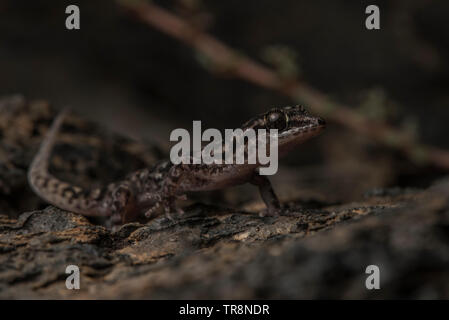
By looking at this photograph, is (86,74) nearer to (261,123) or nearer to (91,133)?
(91,133)

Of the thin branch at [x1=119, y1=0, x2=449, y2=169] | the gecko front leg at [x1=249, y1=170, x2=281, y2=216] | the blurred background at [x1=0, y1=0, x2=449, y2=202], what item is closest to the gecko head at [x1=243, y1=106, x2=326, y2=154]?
the gecko front leg at [x1=249, y1=170, x2=281, y2=216]

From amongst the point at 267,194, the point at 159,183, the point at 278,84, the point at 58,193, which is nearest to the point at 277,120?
the point at 267,194

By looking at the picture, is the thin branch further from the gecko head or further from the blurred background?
the gecko head

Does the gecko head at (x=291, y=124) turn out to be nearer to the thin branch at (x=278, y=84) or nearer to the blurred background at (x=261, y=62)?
the thin branch at (x=278, y=84)

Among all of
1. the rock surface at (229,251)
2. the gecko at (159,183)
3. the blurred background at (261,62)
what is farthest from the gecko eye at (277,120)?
the blurred background at (261,62)

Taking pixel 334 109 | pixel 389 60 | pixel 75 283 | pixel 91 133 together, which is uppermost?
pixel 389 60

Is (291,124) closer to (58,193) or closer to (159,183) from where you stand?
(159,183)
